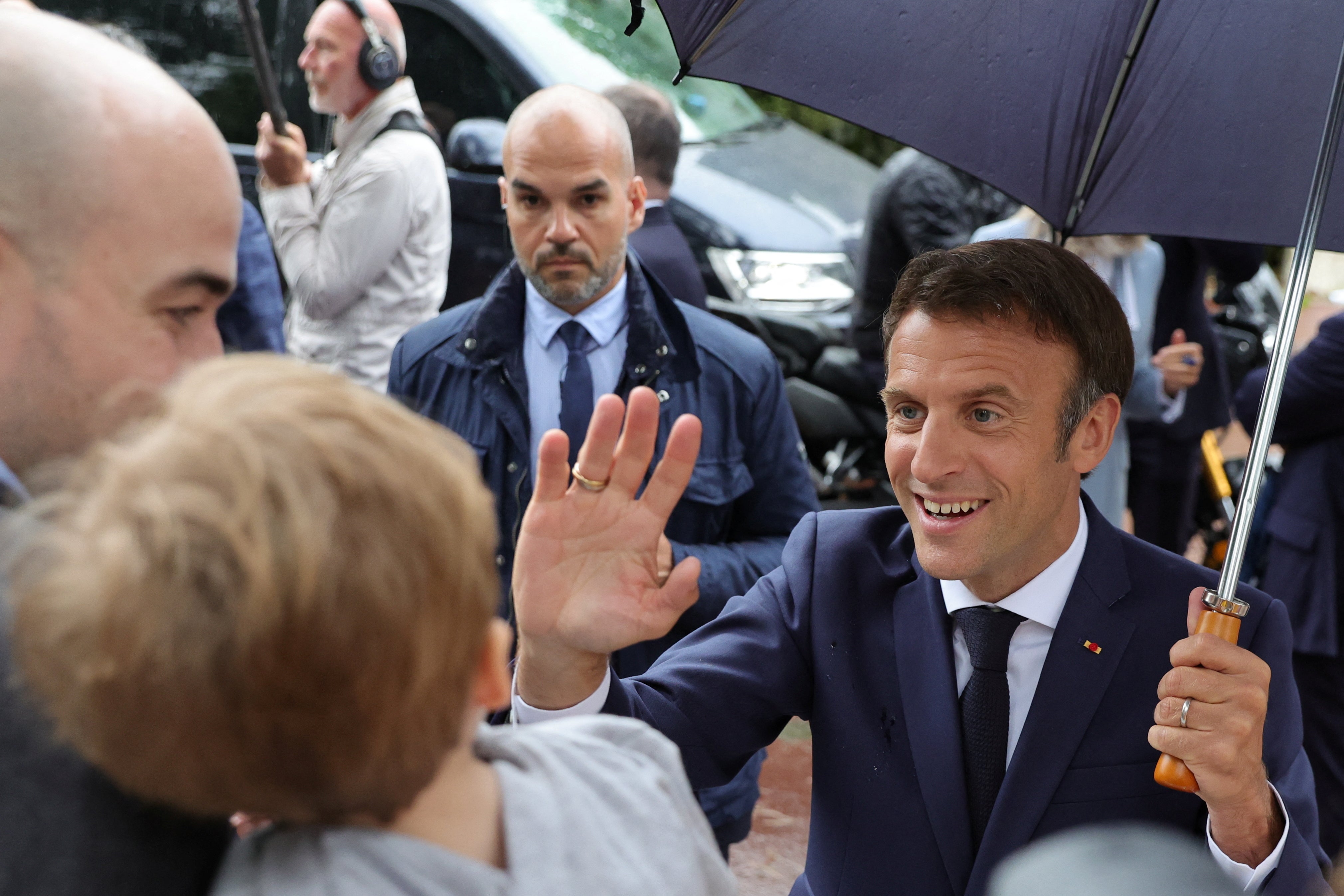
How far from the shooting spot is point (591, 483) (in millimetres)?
1857

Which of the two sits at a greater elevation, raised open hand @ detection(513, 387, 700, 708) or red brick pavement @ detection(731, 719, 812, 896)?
raised open hand @ detection(513, 387, 700, 708)

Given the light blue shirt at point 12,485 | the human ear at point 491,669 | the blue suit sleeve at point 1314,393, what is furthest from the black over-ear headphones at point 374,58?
the human ear at point 491,669

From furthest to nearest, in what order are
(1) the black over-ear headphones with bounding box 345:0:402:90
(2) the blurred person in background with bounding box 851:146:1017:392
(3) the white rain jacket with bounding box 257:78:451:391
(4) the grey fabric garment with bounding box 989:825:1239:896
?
(2) the blurred person in background with bounding box 851:146:1017:392, (1) the black over-ear headphones with bounding box 345:0:402:90, (3) the white rain jacket with bounding box 257:78:451:391, (4) the grey fabric garment with bounding box 989:825:1239:896

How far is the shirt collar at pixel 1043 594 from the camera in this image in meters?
2.27

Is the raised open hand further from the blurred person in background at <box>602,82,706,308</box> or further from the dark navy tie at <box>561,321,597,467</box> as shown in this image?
the blurred person in background at <box>602,82,706,308</box>

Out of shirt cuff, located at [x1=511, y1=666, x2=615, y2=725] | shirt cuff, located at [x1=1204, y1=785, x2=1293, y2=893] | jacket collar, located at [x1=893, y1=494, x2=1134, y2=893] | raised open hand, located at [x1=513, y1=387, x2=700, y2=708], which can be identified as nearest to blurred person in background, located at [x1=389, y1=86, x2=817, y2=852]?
jacket collar, located at [x1=893, y1=494, x2=1134, y2=893]

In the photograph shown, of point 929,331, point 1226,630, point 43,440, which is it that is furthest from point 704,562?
point 43,440

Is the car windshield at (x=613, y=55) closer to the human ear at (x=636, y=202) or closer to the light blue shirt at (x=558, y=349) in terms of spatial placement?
the human ear at (x=636, y=202)

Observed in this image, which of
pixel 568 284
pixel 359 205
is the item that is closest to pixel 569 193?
pixel 568 284

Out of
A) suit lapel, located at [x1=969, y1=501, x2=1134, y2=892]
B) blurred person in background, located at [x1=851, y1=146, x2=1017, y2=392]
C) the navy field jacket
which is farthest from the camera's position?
blurred person in background, located at [x1=851, y1=146, x2=1017, y2=392]

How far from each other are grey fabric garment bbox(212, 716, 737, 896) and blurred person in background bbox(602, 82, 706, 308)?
9.98 feet

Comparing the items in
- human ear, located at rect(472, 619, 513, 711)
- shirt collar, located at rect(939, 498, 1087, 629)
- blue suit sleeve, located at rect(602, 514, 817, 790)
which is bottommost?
blue suit sleeve, located at rect(602, 514, 817, 790)

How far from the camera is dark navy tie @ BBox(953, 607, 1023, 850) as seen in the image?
2.15 metres

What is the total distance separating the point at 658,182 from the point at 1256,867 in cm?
339
